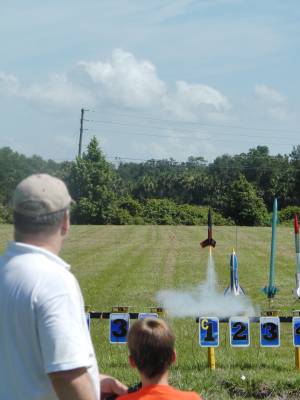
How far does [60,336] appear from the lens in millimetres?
2797

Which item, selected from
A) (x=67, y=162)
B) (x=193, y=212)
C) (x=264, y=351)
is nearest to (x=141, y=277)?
(x=264, y=351)

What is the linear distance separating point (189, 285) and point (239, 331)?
34.1 ft

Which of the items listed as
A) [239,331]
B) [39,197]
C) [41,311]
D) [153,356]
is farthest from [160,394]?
[239,331]

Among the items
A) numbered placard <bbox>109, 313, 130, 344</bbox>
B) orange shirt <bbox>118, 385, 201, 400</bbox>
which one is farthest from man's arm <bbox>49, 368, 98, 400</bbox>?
numbered placard <bbox>109, 313, 130, 344</bbox>

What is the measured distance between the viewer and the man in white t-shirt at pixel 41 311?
9.20ft

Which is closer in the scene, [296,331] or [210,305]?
[296,331]

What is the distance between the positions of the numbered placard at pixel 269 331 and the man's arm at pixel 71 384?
19.7ft

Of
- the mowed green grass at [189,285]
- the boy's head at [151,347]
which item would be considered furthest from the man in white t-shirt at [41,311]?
the mowed green grass at [189,285]

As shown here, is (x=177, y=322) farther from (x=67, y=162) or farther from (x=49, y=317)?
(x=67, y=162)

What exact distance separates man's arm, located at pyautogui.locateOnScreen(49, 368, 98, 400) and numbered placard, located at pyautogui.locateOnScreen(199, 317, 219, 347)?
19.4ft

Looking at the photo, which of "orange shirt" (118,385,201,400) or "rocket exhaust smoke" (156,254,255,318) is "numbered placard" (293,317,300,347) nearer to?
"rocket exhaust smoke" (156,254,255,318)

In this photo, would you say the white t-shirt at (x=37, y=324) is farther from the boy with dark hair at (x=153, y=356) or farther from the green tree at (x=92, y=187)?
the green tree at (x=92, y=187)

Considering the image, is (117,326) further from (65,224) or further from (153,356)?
(65,224)

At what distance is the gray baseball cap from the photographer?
2.97m
